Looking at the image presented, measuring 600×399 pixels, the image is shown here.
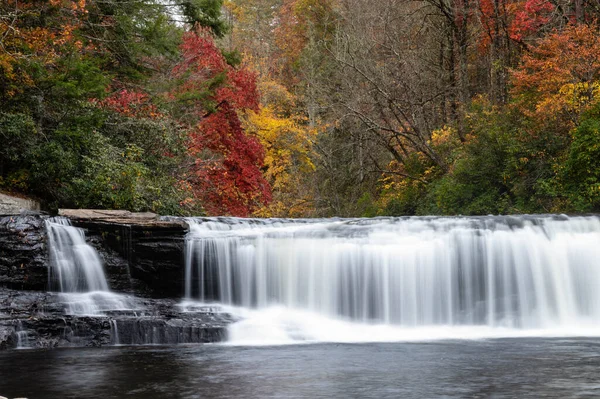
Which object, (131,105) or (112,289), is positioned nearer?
(112,289)

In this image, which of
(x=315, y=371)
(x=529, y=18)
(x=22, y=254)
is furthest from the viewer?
(x=529, y=18)

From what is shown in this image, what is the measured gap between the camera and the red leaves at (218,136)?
25828 millimetres

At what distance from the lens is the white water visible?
14031 mm

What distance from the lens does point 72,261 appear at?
14.5 meters

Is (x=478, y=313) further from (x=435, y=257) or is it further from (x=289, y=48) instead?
(x=289, y=48)

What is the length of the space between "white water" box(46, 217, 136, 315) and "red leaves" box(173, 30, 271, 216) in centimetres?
1047

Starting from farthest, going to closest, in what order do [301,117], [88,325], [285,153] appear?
[301,117]
[285,153]
[88,325]

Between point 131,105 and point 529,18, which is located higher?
point 529,18

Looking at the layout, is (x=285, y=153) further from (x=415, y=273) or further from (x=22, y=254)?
(x=22, y=254)

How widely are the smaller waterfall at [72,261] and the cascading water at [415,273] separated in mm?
1939

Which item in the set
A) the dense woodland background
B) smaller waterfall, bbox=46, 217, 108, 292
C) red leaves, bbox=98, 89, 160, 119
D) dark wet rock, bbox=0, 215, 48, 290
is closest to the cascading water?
smaller waterfall, bbox=46, 217, 108, 292

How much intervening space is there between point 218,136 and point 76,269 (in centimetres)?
1351

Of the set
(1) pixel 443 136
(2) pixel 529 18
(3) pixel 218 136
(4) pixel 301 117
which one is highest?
(2) pixel 529 18

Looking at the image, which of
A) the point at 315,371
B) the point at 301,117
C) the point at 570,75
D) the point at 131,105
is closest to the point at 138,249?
the point at 315,371
